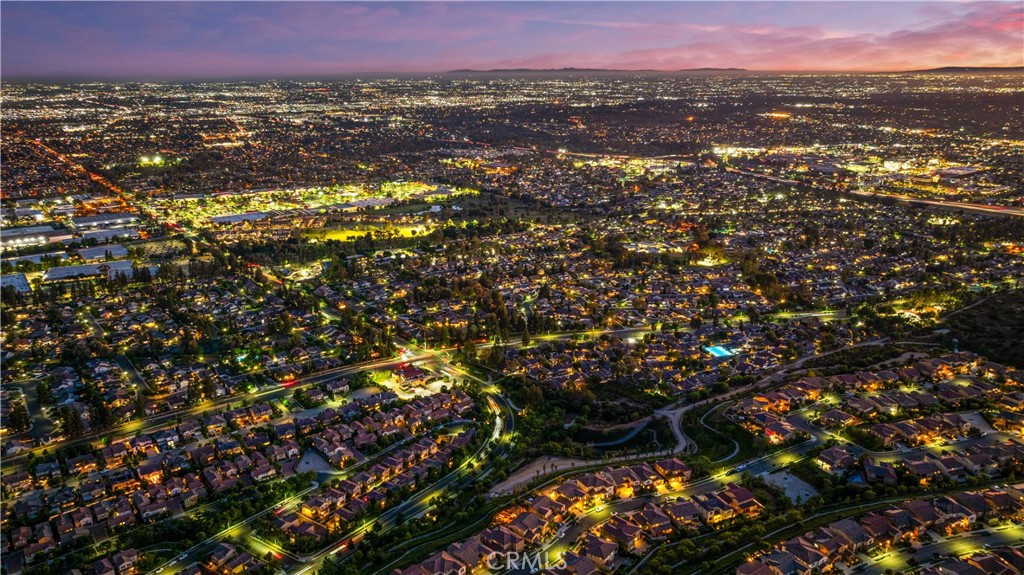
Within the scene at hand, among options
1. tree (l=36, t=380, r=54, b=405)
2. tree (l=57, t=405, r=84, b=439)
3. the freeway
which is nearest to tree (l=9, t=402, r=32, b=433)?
tree (l=57, t=405, r=84, b=439)

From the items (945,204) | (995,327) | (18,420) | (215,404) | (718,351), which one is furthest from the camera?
(945,204)

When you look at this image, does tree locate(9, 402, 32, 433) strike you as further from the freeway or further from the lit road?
the freeway

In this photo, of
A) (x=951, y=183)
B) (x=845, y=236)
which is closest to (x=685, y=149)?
(x=951, y=183)

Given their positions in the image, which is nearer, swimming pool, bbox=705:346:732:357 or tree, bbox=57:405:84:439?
tree, bbox=57:405:84:439

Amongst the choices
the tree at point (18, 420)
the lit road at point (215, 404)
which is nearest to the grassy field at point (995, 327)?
the lit road at point (215, 404)

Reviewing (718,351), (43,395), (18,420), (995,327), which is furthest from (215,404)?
(995,327)

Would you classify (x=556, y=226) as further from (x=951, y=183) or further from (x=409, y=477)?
(x=951, y=183)

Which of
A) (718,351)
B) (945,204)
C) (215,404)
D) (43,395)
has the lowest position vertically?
(215,404)

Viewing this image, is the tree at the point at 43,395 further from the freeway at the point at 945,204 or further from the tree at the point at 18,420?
the freeway at the point at 945,204

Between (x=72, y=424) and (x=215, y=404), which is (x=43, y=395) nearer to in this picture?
(x=72, y=424)

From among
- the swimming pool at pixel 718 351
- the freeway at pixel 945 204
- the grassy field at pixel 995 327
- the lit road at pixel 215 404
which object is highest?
the freeway at pixel 945 204

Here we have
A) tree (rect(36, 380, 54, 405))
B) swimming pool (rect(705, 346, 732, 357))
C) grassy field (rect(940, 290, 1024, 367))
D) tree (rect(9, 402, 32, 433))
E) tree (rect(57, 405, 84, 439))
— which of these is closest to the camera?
tree (rect(57, 405, 84, 439))
